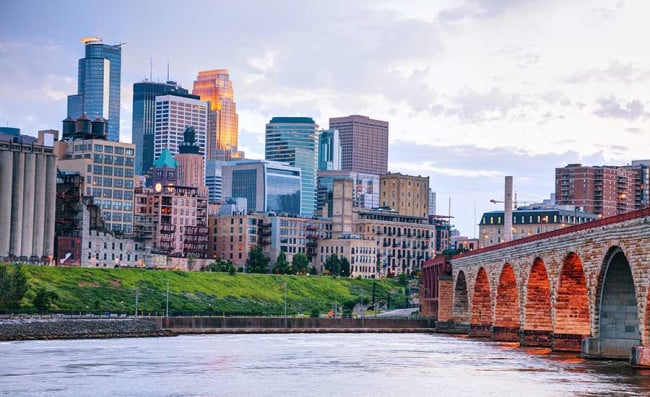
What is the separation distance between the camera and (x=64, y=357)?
102125 millimetres

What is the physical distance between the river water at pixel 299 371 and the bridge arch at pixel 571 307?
243 centimetres

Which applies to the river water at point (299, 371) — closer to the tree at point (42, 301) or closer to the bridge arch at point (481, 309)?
the bridge arch at point (481, 309)

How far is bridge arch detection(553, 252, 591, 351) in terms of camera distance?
104m

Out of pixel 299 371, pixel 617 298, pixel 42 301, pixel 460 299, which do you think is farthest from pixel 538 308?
pixel 42 301

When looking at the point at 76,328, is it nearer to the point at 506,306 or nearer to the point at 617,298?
the point at 506,306

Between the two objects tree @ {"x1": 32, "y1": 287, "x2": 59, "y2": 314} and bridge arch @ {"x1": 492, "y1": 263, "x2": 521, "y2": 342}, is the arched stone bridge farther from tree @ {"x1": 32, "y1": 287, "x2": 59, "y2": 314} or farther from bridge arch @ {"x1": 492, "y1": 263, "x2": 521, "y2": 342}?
tree @ {"x1": 32, "y1": 287, "x2": 59, "y2": 314}

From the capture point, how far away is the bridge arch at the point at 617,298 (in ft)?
301

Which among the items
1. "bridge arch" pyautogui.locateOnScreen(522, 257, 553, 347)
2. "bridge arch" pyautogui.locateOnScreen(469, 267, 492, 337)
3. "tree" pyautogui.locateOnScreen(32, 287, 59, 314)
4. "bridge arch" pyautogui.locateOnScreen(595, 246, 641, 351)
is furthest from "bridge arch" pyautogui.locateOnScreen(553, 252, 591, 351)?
"tree" pyautogui.locateOnScreen(32, 287, 59, 314)

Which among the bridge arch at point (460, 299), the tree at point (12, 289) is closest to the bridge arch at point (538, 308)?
the bridge arch at point (460, 299)

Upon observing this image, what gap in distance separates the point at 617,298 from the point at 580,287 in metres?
12.4

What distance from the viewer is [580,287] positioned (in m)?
105

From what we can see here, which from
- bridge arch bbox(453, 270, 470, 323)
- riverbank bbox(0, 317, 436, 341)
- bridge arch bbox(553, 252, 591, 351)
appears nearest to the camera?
bridge arch bbox(553, 252, 591, 351)

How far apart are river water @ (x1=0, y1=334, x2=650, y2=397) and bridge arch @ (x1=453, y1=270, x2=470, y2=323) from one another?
1507 inches

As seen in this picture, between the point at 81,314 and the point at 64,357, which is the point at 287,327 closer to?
the point at 81,314
